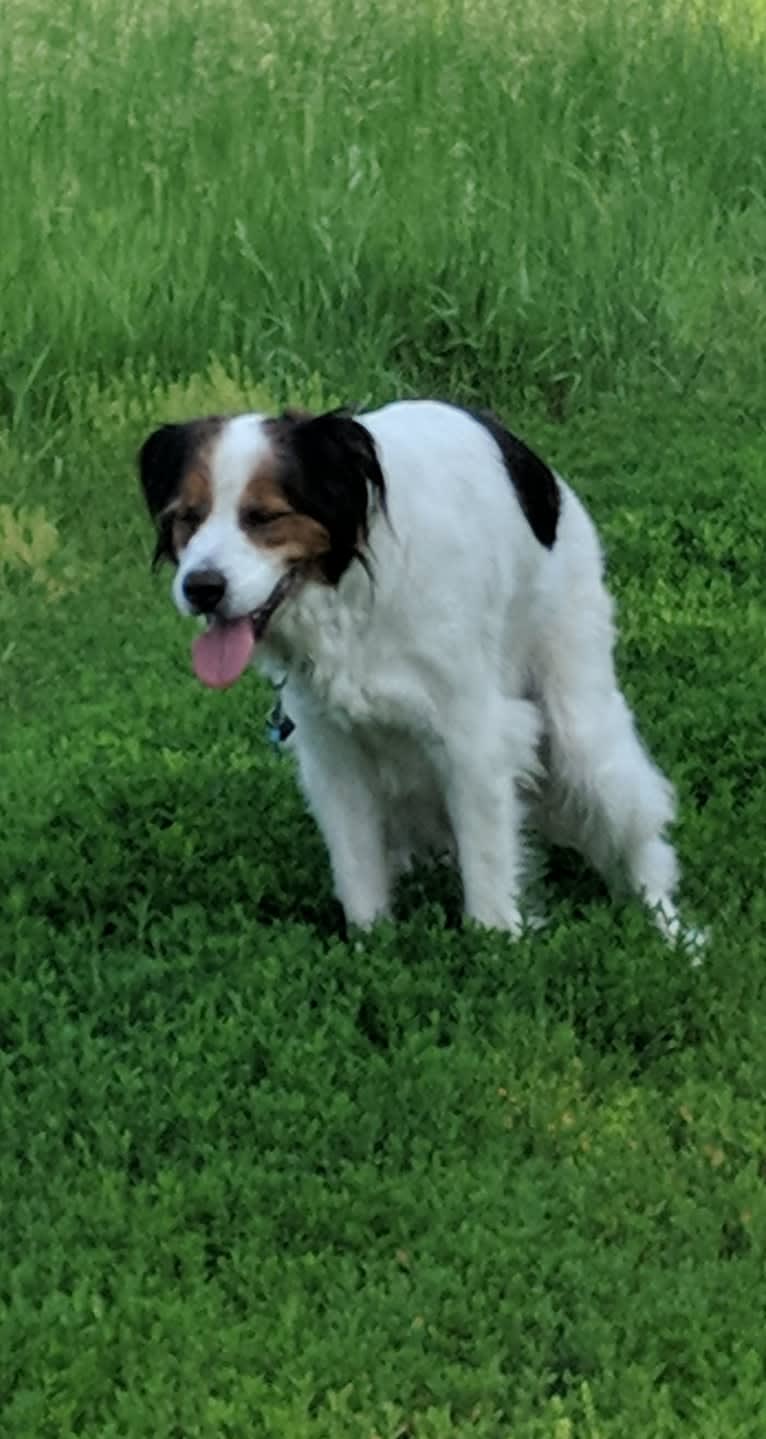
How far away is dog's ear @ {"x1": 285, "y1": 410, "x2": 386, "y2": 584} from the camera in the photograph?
393 centimetres

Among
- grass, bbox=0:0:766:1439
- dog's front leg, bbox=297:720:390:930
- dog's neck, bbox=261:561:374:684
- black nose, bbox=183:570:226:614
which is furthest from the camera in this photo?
dog's front leg, bbox=297:720:390:930

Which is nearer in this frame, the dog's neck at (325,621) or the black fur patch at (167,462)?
the black fur patch at (167,462)

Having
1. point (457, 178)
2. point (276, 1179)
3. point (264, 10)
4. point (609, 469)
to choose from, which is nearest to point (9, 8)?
point (264, 10)

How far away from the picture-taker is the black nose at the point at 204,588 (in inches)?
150

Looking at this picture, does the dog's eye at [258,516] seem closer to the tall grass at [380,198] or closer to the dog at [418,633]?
the dog at [418,633]

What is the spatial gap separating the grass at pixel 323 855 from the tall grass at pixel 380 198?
24mm

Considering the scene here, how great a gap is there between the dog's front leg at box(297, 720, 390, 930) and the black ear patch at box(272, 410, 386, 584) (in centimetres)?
57

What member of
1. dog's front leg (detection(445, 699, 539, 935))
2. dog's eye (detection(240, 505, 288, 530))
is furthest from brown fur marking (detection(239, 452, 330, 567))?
dog's front leg (detection(445, 699, 539, 935))

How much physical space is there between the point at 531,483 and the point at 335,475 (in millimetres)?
734

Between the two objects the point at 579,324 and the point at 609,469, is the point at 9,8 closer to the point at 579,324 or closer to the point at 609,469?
the point at 579,324

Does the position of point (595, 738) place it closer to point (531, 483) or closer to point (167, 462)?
point (531, 483)

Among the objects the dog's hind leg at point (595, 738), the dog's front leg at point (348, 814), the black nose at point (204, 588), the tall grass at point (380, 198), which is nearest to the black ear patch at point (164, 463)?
the black nose at point (204, 588)

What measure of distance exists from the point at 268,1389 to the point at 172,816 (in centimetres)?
216

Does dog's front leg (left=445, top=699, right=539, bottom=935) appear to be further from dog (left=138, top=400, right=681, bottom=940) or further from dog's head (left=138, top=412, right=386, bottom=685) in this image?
dog's head (left=138, top=412, right=386, bottom=685)
